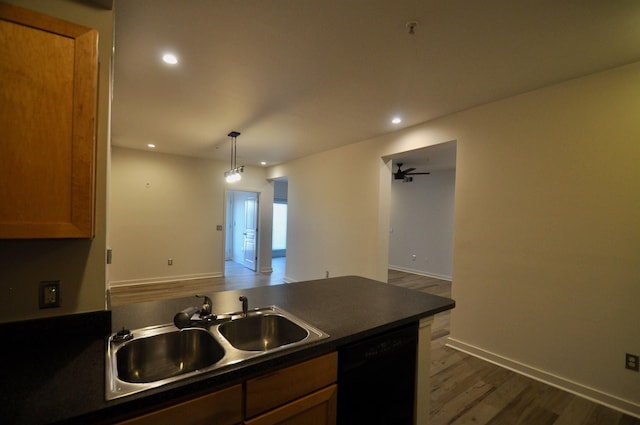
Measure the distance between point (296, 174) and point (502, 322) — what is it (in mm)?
4210

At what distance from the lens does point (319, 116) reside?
3.25 meters

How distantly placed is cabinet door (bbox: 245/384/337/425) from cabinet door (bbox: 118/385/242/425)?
84mm

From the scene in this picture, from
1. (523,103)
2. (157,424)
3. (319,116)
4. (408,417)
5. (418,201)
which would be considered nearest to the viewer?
(157,424)

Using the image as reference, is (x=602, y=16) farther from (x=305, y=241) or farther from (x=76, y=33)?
(x=305, y=241)

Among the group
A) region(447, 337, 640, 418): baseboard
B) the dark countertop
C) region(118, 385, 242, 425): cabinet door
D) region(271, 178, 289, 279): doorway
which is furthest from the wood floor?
region(271, 178, 289, 279): doorway

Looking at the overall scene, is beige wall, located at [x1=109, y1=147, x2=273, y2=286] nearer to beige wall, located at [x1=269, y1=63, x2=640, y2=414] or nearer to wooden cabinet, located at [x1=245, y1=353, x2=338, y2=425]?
beige wall, located at [x1=269, y1=63, x2=640, y2=414]

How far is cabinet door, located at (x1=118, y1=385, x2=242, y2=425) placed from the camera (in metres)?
0.83

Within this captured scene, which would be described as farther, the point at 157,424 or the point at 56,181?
the point at 56,181

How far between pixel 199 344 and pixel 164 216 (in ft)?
16.2

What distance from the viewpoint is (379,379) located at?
136 cm

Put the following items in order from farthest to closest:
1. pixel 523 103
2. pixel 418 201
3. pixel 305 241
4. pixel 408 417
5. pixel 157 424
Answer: pixel 418 201
pixel 305 241
pixel 523 103
pixel 408 417
pixel 157 424

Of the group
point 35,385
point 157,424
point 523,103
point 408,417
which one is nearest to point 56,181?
point 35,385

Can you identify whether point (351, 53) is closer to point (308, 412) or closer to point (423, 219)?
point (308, 412)

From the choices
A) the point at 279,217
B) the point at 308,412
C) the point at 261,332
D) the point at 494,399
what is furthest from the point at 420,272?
the point at 308,412
